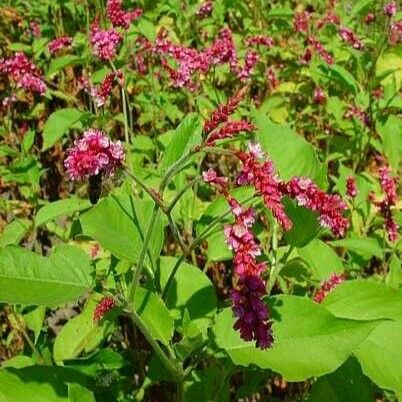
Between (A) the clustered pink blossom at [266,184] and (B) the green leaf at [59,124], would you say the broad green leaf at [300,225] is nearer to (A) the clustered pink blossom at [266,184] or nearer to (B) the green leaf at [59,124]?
(A) the clustered pink blossom at [266,184]

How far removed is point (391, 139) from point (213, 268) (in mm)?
1010

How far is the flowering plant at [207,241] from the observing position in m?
1.34

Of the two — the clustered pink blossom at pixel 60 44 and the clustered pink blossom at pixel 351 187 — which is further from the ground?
the clustered pink blossom at pixel 60 44

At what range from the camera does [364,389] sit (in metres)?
1.62

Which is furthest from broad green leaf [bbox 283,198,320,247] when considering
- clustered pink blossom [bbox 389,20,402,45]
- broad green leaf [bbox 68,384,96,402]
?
clustered pink blossom [bbox 389,20,402,45]

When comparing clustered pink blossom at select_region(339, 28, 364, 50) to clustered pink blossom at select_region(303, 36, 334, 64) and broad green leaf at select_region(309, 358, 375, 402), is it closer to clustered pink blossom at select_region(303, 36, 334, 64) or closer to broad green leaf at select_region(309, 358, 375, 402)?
clustered pink blossom at select_region(303, 36, 334, 64)

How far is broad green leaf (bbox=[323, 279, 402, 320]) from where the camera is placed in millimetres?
1448

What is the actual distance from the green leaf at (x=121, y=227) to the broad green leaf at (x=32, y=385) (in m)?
0.33

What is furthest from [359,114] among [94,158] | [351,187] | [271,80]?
[94,158]

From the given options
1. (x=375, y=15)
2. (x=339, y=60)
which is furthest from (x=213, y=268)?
(x=375, y=15)

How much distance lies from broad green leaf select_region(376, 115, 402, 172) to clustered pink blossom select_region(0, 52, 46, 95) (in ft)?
5.56

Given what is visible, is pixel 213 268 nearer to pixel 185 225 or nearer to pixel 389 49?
pixel 185 225

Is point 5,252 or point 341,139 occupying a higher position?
point 5,252

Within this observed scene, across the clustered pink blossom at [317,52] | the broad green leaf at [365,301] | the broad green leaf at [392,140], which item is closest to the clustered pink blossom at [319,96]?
the clustered pink blossom at [317,52]
